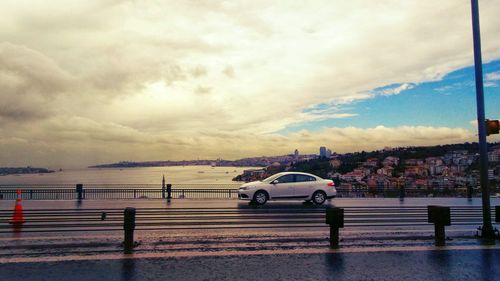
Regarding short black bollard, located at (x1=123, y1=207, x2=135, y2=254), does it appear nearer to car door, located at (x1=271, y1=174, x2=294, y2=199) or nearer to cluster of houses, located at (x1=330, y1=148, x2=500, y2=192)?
car door, located at (x1=271, y1=174, x2=294, y2=199)

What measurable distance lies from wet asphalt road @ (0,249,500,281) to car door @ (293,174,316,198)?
37.4 ft

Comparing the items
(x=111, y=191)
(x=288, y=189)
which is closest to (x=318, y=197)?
(x=288, y=189)

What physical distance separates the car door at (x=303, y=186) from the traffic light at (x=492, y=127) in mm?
10567

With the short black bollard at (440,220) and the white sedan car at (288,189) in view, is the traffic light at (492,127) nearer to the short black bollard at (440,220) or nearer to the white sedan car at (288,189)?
the short black bollard at (440,220)

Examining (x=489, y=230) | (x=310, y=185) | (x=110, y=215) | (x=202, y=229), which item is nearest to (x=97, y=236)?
(x=202, y=229)

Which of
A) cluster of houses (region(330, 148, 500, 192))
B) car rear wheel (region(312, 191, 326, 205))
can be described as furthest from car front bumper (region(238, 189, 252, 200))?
cluster of houses (region(330, 148, 500, 192))

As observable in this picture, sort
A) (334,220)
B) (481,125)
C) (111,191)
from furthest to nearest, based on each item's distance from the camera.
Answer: (111,191)
(481,125)
(334,220)

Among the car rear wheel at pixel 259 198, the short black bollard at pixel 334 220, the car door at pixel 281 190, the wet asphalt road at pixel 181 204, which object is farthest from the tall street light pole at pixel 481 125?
the car rear wheel at pixel 259 198

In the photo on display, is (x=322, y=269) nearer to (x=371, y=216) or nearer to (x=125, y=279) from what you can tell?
(x=125, y=279)

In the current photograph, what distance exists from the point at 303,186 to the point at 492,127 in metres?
10.7

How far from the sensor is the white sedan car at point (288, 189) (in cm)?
1852

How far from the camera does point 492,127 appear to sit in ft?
29.7

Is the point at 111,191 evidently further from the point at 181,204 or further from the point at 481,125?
the point at 481,125

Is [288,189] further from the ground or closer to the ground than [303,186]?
closer to the ground
